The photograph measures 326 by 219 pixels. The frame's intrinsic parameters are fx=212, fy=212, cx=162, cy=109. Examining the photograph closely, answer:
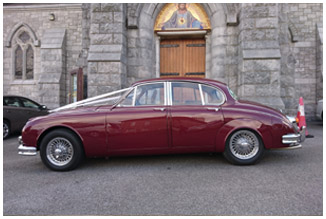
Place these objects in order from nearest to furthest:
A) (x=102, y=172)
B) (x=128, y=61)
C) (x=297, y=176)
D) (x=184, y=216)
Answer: (x=184, y=216)
(x=297, y=176)
(x=102, y=172)
(x=128, y=61)

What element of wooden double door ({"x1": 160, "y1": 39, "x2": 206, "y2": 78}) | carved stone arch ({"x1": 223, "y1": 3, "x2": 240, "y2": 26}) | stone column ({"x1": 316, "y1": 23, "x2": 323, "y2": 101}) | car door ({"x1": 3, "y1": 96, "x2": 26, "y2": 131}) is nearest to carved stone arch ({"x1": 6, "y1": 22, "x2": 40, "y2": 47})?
car door ({"x1": 3, "y1": 96, "x2": 26, "y2": 131})

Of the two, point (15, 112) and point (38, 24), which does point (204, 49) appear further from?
point (38, 24)

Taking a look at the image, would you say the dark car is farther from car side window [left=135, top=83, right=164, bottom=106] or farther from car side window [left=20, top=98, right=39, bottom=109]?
car side window [left=135, top=83, right=164, bottom=106]

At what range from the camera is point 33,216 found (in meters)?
2.23

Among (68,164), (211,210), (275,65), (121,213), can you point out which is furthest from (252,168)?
(275,65)

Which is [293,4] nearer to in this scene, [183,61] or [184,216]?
[183,61]

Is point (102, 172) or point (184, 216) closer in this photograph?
point (184, 216)

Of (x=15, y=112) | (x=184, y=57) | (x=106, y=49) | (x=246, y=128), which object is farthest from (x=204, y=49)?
(x=15, y=112)

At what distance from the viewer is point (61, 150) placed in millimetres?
Result: 3504

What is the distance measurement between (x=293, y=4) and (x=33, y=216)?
45.2 feet

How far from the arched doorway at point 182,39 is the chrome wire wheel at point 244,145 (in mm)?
5255

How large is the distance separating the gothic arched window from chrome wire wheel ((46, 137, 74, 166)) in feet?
43.9

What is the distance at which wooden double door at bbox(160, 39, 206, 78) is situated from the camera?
8562 millimetres

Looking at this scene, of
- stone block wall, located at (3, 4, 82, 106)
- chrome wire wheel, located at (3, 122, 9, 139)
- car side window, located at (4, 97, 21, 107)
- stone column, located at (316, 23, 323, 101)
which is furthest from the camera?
stone block wall, located at (3, 4, 82, 106)
